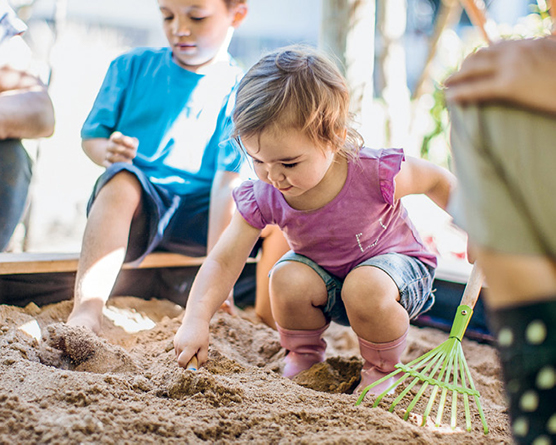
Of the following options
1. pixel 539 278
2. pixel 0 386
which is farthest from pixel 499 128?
pixel 0 386

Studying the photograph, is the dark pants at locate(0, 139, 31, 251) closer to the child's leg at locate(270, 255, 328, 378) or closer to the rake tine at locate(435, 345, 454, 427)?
the child's leg at locate(270, 255, 328, 378)

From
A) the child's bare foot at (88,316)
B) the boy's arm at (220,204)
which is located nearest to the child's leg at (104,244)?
the child's bare foot at (88,316)

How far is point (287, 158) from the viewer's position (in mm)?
1215

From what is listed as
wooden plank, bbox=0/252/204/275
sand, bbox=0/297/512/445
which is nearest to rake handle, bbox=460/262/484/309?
sand, bbox=0/297/512/445

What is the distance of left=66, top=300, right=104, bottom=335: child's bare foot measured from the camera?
146 cm

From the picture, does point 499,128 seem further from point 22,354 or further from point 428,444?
point 22,354

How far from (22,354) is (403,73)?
9.20 feet

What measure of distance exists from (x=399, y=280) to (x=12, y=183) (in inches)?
52.2

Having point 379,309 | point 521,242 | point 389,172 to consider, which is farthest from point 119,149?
point 521,242

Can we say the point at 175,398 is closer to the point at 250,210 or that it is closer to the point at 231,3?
the point at 250,210

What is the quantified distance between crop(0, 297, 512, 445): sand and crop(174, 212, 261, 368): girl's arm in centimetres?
6

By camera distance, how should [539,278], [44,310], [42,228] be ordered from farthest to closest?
[42,228], [44,310], [539,278]

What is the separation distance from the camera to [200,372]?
3.66 ft

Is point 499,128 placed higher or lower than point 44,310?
higher
